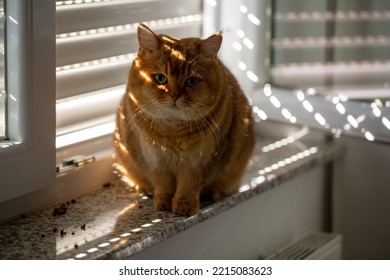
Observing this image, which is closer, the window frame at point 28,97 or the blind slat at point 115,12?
the window frame at point 28,97

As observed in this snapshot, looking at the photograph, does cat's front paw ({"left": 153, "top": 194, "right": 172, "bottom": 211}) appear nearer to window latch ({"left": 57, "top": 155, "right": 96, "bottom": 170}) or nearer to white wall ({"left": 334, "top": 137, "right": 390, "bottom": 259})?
window latch ({"left": 57, "top": 155, "right": 96, "bottom": 170})

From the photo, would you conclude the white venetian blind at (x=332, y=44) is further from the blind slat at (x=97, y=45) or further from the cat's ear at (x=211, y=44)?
the cat's ear at (x=211, y=44)

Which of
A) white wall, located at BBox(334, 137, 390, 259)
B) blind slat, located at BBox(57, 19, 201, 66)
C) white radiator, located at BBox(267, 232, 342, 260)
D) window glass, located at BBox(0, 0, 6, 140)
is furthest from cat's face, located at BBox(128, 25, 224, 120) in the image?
white wall, located at BBox(334, 137, 390, 259)

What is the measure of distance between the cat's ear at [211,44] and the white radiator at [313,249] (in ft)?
2.08

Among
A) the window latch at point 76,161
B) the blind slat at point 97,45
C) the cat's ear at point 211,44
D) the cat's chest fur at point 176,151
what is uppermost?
the cat's ear at point 211,44

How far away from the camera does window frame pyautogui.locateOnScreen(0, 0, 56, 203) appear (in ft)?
4.97

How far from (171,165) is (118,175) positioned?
0.82ft

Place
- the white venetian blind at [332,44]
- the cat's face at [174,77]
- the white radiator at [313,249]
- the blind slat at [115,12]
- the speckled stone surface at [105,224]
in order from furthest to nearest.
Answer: the white venetian blind at [332,44] → the white radiator at [313,249] → the blind slat at [115,12] → the cat's face at [174,77] → the speckled stone surface at [105,224]

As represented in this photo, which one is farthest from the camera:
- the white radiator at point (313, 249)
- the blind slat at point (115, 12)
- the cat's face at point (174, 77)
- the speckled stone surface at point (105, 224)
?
the white radiator at point (313, 249)

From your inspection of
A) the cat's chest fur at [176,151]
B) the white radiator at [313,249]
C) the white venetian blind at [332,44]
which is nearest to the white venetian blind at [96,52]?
the cat's chest fur at [176,151]

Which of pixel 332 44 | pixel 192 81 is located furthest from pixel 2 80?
pixel 332 44

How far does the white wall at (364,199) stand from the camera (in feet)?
7.38

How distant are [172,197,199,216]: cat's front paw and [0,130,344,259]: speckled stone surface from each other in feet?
0.05

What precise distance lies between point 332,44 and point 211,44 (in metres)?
0.72
